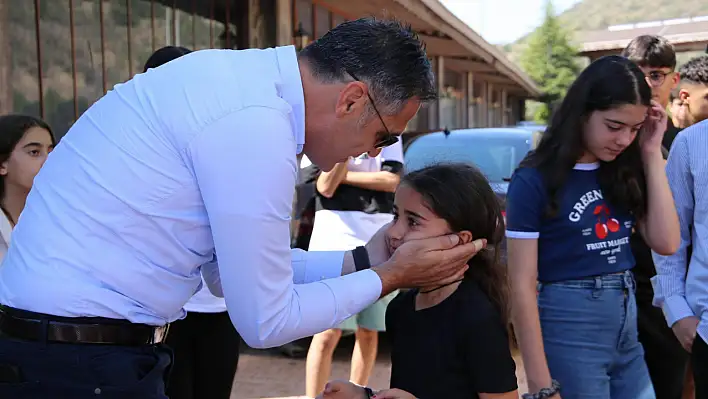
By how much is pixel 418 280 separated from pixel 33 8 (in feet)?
12.2

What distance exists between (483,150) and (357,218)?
235 centimetres

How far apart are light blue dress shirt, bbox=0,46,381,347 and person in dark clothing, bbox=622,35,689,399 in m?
1.99

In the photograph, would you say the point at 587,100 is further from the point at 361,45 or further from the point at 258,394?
the point at 258,394

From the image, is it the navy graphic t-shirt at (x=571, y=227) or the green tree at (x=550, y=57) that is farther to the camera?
the green tree at (x=550, y=57)

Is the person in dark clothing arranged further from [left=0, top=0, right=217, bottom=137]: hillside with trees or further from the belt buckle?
[left=0, top=0, right=217, bottom=137]: hillside with trees

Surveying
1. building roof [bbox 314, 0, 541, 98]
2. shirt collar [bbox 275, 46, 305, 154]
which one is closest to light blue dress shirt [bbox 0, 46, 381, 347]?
shirt collar [bbox 275, 46, 305, 154]

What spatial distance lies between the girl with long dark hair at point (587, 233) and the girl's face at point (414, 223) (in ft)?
1.33

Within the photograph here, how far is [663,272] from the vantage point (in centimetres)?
252

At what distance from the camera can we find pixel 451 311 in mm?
1975

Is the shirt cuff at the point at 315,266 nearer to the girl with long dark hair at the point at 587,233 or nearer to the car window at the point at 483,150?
the girl with long dark hair at the point at 587,233

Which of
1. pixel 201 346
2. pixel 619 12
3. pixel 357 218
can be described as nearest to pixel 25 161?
pixel 201 346

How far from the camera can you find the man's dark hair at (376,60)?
1.52m

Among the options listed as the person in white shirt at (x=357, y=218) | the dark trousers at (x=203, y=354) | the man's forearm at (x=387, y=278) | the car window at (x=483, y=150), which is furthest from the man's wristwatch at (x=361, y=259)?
the car window at (x=483, y=150)

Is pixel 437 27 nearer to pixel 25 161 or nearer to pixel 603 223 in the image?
pixel 25 161
